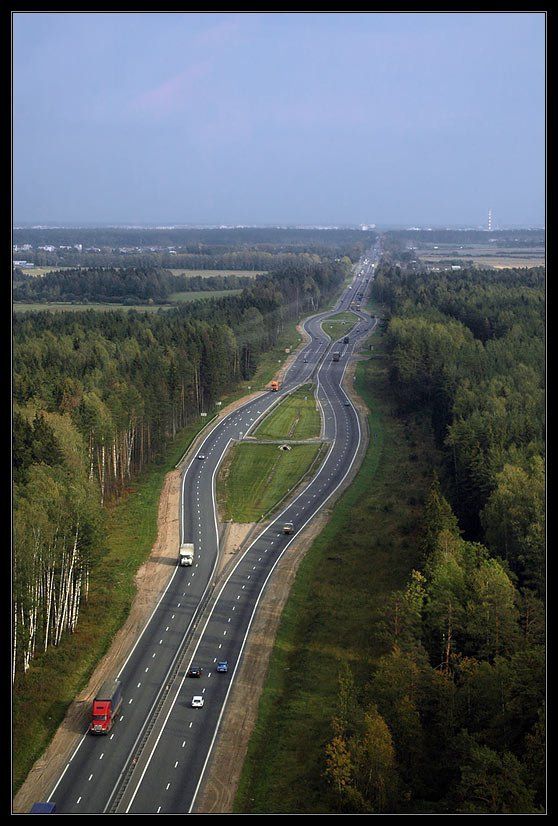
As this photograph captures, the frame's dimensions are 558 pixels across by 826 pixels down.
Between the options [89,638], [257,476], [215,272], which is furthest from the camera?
[215,272]

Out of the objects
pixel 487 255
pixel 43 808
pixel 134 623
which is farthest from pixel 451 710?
pixel 487 255

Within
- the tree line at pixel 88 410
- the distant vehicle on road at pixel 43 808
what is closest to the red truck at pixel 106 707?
the tree line at pixel 88 410

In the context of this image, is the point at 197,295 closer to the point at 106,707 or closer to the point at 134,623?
the point at 134,623

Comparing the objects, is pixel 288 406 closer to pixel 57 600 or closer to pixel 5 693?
pixel 57 600

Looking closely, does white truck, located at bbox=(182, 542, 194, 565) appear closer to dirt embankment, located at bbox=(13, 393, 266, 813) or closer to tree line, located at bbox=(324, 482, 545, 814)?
dirt embankment, located at bbox=(13, 393, 266, 813)

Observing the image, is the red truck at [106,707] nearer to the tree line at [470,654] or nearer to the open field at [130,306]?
the tree line at [470,654]

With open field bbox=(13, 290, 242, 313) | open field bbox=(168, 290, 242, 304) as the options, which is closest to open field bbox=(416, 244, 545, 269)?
open field bbox=(168, 290, 242, 304)
